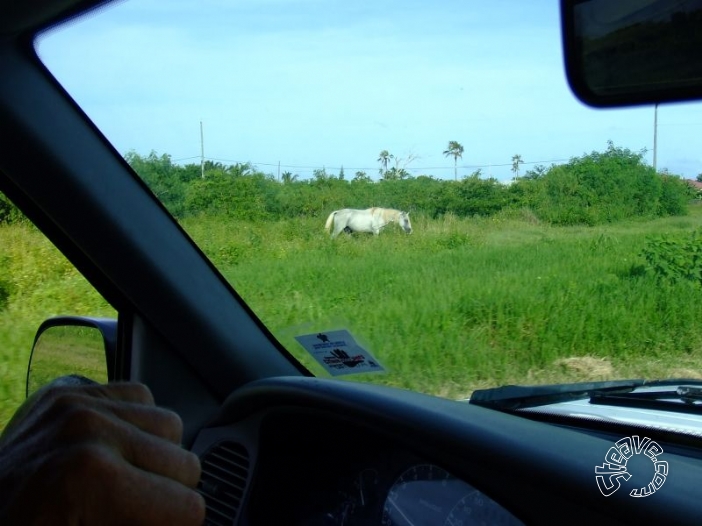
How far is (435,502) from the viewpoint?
2289 mm

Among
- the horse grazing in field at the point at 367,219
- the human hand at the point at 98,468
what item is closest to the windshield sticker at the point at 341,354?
the horse grazing in field at the point at 367,219

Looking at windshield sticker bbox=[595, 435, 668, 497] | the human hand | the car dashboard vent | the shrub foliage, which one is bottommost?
the car dashboard vent

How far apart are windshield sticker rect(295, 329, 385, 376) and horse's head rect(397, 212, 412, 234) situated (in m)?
0.68

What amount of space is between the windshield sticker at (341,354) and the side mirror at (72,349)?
75cm

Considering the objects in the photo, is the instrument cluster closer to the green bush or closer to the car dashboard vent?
the car dashboard vent

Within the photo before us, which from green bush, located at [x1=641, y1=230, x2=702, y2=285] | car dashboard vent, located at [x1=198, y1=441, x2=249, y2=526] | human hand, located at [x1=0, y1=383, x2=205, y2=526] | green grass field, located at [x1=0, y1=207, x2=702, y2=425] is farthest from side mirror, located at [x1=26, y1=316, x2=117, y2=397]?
green bush, located at [x1=641, y1=230, x2=702, y2=285]

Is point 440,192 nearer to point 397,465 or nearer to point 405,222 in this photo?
point 405,222

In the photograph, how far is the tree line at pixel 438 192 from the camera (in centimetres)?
303

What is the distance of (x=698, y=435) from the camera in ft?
7.30

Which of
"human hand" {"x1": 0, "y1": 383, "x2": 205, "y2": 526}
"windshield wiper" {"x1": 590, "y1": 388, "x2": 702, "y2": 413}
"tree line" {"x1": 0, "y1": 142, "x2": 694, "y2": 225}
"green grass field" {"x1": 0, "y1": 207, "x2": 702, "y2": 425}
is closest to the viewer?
"human hand" {"x1": 0, "y1": 383, "x2": 205, "y2": 526}

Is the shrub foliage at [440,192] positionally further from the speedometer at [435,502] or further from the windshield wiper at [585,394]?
the speedometer at [435,502]

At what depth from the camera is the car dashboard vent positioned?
267 cm

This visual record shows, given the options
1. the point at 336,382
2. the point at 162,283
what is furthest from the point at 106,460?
the point at 162,283

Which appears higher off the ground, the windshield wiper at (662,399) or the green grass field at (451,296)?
the green grass field at (451,296)
